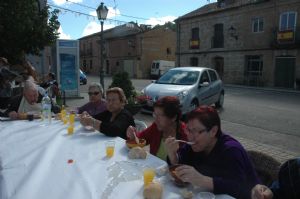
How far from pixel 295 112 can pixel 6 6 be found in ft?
35.7

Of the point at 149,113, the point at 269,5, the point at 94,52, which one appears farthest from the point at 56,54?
the point at 94,52

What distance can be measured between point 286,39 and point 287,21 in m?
1.51

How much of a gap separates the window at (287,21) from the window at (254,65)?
2.97 metres

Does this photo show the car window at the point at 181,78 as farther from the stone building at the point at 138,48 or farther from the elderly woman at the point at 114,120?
the stone building at the point at 138,48

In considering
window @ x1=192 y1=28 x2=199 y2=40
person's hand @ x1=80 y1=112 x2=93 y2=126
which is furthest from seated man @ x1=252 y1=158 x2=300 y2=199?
window @ x1=192 y1=28 x2=199 y2=40

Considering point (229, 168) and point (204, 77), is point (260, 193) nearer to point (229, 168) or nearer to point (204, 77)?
point (229, 168)

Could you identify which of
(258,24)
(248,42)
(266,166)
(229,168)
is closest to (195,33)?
(248,42)

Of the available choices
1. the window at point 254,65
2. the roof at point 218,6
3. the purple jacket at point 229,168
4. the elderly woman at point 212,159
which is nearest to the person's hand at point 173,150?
the elderly woman at point 212,159

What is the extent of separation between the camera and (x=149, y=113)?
390 inches

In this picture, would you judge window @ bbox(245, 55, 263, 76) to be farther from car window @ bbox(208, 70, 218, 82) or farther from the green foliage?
the green foliage

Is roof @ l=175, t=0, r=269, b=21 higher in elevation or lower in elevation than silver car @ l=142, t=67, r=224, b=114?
higher

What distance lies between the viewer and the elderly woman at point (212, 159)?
82.2 inches

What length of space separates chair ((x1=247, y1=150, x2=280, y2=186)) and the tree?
10194 millimetres

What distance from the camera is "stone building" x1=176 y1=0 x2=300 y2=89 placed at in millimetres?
23734
